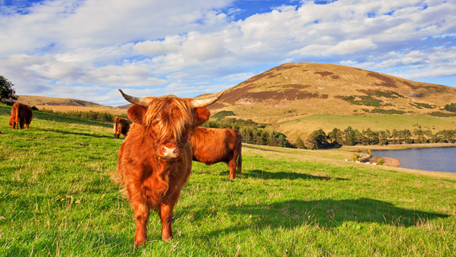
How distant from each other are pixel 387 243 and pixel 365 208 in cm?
351

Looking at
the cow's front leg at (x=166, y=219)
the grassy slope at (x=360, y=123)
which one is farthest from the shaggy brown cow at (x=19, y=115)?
the grassy slope at (x=360, y=123)

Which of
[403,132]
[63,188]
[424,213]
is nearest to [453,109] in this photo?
[403,132]

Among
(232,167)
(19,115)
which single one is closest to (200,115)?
(232,167)

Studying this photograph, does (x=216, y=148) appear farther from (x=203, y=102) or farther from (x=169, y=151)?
(x=169, y=151)

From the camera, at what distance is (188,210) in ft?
16.1

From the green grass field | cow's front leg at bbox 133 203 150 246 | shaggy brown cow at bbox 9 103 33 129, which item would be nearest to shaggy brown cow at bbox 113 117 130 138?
shaggy brown cow at bbox 9 103 33 129

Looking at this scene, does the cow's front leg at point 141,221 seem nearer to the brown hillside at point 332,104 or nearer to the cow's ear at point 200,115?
the cow's ear at point 200,115

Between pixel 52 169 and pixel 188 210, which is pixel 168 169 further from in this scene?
pixel 52 169

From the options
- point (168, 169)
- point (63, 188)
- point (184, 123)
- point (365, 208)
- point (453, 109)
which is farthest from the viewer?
point (453, 109)

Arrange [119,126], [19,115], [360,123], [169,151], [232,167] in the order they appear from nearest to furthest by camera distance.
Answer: [169,151]
[232,167]
[19,115]
[119,126]
[360,123]

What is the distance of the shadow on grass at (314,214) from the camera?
15.6 ft

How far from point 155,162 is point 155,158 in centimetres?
6

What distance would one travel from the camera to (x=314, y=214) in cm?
530

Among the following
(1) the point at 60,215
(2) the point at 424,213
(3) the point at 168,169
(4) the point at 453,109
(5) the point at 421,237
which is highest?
(4) the point at 453,109
